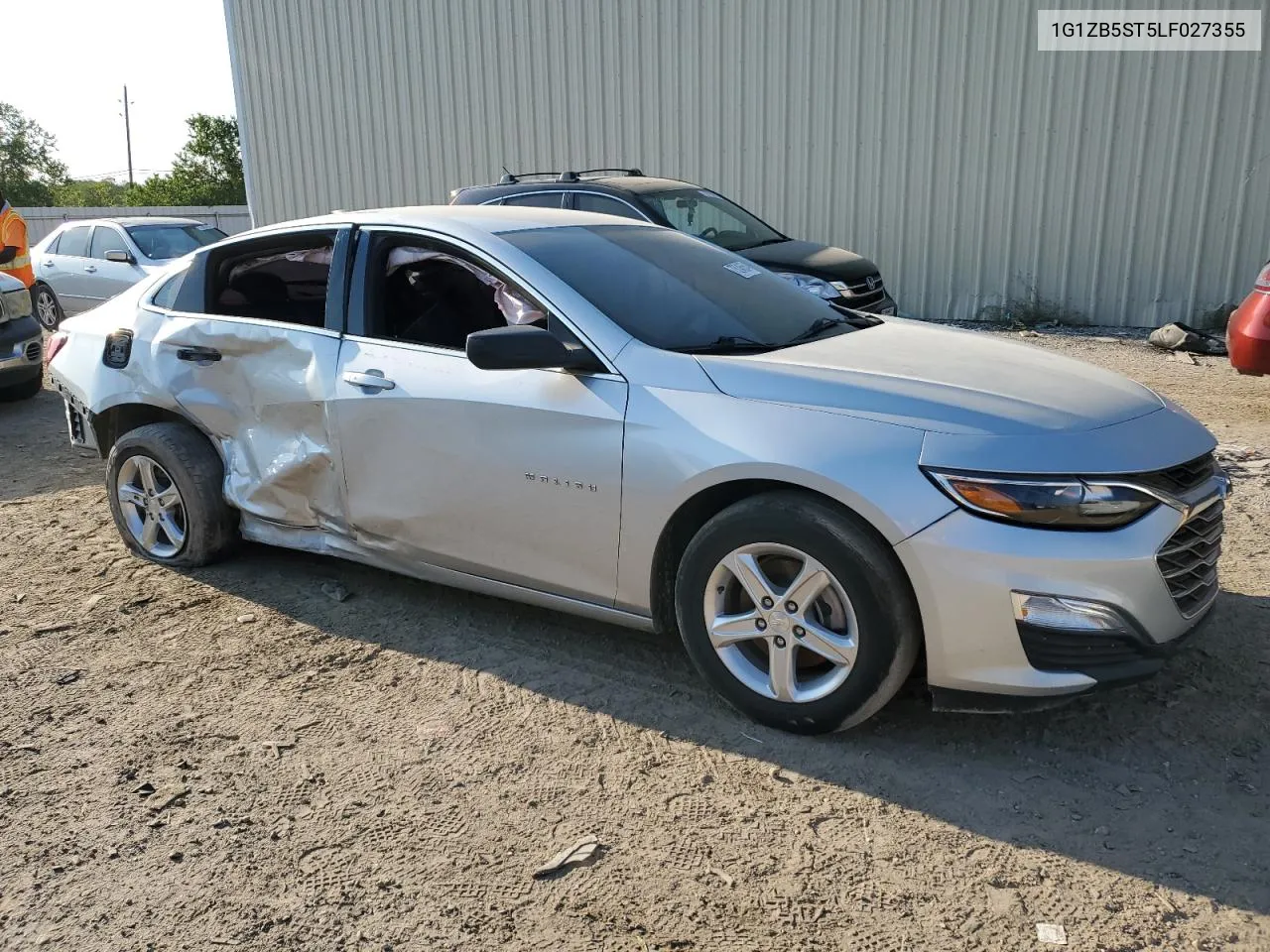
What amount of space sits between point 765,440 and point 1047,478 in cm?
79

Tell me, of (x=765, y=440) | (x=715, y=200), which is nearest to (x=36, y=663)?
(x=765, y=440)

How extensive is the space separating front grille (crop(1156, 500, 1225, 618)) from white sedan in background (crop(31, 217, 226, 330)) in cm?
1209

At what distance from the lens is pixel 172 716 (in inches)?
139

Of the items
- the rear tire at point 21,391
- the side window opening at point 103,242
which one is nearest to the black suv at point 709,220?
the rear tire at point 21,391

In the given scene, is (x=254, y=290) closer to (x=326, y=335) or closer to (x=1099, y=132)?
(x=326, y=335)

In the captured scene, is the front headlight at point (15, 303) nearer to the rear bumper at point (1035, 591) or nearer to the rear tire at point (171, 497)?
the rear tire at point (171, 497)

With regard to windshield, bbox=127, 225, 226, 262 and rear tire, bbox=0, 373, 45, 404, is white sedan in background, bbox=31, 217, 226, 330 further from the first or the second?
rear tire, bbox=0, 373, 45, 404

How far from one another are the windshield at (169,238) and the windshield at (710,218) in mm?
6152

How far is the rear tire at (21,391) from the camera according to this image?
9008mm

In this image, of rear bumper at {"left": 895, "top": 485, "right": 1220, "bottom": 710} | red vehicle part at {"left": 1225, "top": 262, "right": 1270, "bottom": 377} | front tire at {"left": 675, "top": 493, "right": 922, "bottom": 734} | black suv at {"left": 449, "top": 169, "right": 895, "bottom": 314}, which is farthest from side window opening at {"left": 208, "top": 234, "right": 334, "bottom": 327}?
red vehicle part at {"left": 1225, "top": 262, "right": 1270, "bottom": 377}

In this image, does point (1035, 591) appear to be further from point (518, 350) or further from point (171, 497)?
point (171, 497)

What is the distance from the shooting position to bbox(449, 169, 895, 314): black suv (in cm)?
902

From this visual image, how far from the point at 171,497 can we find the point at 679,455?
2.72 m

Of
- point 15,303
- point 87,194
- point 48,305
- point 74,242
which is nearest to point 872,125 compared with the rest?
point 15,303
